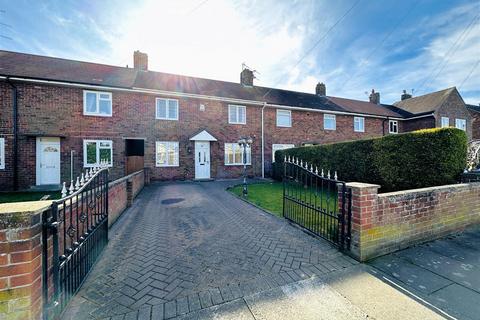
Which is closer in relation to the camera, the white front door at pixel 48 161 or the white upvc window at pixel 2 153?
the white upvc window at pixel 2 153

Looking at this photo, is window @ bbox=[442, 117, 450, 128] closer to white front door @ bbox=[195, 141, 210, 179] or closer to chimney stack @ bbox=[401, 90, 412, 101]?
chimney stack @ bbox=[401, 90, 412, 101]

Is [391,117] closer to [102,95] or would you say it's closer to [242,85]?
[242,85]

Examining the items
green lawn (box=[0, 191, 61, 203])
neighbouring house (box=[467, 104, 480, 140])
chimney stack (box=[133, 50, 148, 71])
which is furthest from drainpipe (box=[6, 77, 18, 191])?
neighbouring house (box=[467, 104, 480, 140])

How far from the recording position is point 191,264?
11.1 ft

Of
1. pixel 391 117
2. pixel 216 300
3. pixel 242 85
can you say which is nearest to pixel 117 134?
pixel 242 85

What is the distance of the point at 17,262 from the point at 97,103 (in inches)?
524

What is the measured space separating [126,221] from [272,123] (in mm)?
13578

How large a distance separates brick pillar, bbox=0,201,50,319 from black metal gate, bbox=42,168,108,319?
0.80 feet

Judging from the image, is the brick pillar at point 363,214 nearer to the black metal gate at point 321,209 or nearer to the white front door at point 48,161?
the black metal gate at point 321,209

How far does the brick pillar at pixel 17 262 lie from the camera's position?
1674 millimetres

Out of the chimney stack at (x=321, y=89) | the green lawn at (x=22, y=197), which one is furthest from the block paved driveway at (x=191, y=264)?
the chimney stack at (x=321, y=89)

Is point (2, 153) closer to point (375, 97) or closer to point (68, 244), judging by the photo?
point (68, 244)

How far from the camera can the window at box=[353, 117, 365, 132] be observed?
20.1 metres

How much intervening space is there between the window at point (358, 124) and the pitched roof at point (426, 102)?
7.99 m
